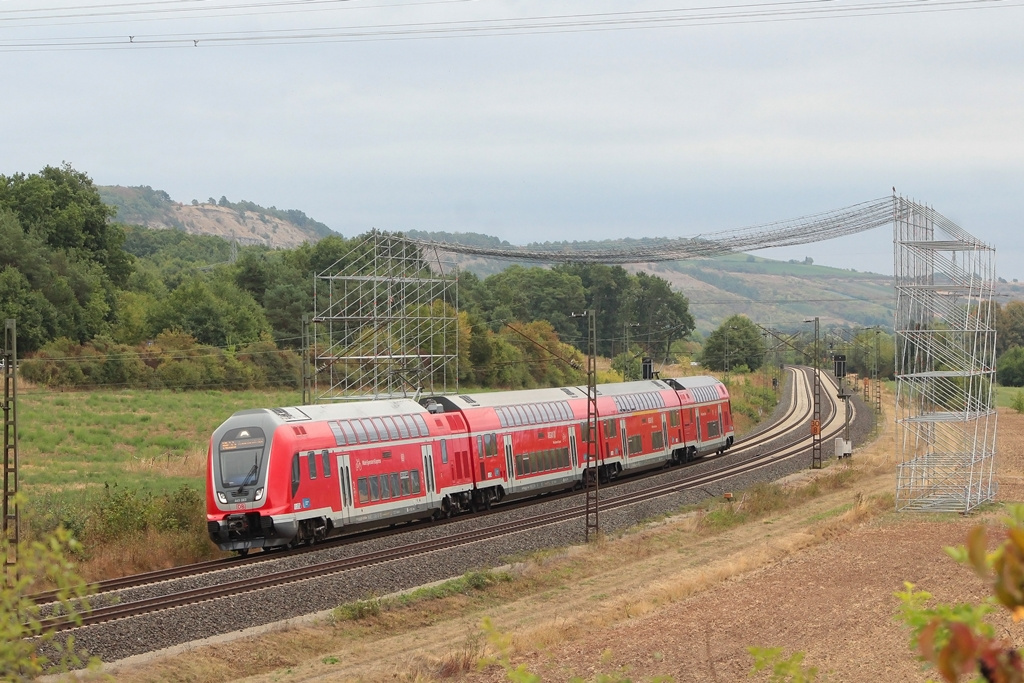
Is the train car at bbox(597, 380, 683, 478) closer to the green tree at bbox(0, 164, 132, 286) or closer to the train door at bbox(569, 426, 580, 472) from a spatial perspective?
the train door at bbox(569, 426, 580, 472)

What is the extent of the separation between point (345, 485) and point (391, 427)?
116 inches

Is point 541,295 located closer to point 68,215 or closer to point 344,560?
point 68,215

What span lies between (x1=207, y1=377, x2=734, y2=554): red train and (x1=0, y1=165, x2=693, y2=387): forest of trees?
18.1m

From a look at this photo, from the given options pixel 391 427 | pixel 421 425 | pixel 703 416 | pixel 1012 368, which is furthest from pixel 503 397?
pixel 1012 368

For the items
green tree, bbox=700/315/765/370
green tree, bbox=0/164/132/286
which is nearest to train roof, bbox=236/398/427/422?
green tree, bbox=0/164/132/286

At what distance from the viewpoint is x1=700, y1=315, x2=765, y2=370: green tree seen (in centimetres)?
12812

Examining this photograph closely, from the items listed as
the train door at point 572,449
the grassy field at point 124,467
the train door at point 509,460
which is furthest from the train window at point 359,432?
the train door at point 572,449

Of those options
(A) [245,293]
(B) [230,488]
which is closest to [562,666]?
(B) [230,488]

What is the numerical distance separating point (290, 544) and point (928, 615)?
27007 millimetres

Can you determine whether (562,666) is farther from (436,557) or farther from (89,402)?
(89,402)

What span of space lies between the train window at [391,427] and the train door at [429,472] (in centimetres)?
148

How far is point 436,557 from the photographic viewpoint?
28250 mm

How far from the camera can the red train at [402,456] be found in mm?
27984

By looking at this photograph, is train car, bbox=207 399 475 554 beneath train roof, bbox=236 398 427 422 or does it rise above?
beneath
